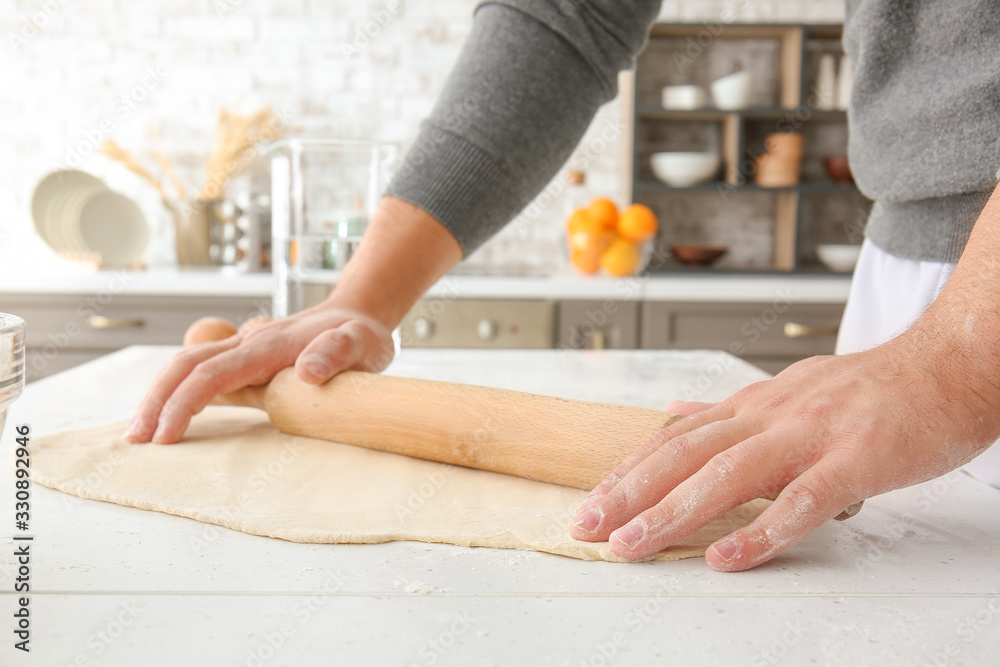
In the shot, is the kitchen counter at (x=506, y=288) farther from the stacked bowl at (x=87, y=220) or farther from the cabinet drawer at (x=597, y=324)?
the stacked bowl at (x=87, y=220)

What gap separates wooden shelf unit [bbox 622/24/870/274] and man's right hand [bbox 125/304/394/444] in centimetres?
196

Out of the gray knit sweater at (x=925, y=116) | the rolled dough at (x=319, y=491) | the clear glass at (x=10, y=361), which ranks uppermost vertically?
the gray knit sweater at (x=925, y=116)

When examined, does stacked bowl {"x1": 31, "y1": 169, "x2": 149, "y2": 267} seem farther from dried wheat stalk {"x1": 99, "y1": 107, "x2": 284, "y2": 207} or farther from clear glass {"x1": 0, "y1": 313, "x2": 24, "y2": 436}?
clear glass {"x1": 0, "y1": 313, "x2": 24, "y2": 436}

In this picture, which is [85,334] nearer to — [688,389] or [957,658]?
[688,389]

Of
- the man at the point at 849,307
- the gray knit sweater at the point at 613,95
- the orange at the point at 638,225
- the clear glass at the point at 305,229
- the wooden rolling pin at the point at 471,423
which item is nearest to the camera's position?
the man at the point at 849,307

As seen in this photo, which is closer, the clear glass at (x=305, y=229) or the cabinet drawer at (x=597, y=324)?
the clear glass at (x=305, y=229)

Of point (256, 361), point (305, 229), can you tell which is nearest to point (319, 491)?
point (256, 361)

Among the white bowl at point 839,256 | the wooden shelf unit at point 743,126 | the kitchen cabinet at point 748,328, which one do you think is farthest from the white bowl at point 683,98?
the kitchen cabinet at point 748,328

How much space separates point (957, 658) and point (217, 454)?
0.58 m

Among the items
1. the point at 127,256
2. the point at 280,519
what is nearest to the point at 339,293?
the point at 280,519

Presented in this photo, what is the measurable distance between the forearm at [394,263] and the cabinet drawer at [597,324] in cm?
129

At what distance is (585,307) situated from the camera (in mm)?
2260

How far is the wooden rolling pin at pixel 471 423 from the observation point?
24.0 inches

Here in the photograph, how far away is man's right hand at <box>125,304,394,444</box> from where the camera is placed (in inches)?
29.5
